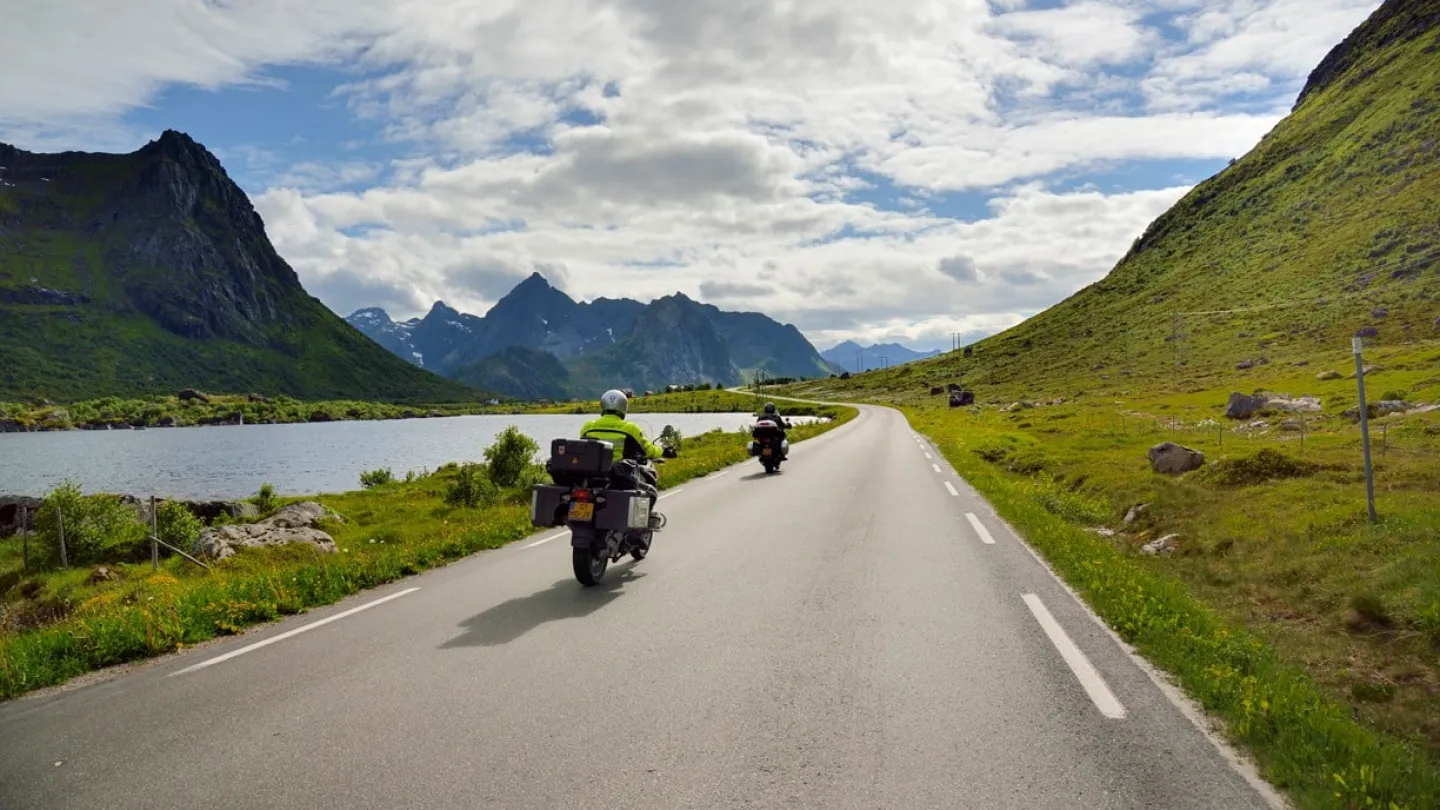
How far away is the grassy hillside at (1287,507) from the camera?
5.55 metres

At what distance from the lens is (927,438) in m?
45.2

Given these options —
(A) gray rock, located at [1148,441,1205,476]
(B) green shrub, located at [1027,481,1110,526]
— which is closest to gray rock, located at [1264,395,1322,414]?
(A) gray rock, located at [1148,441,1205,476]

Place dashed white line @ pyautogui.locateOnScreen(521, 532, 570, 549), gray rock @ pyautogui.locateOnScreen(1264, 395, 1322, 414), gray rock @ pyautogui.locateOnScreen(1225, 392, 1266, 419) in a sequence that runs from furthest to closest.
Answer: gray rock @ pyautogui.locateOnScreen(1225, 392, 1266, 419) < gray rock @ pyautogui.locateOnScreen(1264, 395, 1322, 414) < dashed white line @ pyautogui.locateOnScreen(521, 532, 570, 549)

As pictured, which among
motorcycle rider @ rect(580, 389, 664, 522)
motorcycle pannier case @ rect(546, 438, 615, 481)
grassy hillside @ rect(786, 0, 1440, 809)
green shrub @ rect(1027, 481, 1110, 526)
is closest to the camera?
grassy hillside @ rect(786, 0, 1440, 809)

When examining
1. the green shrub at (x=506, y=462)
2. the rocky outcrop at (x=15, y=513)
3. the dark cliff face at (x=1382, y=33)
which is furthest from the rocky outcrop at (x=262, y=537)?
the dark cliff face at (x=1382, y=33)

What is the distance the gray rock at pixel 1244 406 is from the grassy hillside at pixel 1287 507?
37.7 inches

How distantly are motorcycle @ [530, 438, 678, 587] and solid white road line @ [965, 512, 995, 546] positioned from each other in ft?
19.3

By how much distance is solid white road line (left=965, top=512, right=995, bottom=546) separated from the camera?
42.4 ft

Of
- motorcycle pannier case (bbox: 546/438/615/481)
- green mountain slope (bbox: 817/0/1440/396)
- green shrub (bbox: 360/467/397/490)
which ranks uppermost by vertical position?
green mountain slope (bbox: 817/0/1440/396)

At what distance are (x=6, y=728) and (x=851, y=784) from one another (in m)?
6.11

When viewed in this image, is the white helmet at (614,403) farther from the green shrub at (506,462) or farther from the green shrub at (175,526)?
the green shrub at (506,462)

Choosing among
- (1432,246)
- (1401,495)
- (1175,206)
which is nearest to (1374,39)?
(1175,206)

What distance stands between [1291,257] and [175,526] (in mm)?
153079

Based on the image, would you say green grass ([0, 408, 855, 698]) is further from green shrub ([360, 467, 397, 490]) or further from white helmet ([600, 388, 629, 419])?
green shrub ([360, 467, 397, 490])
